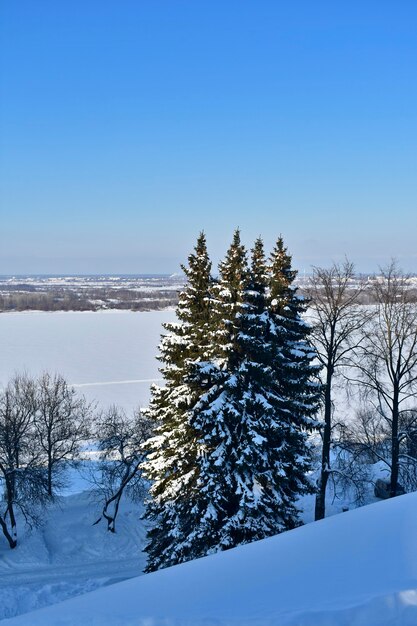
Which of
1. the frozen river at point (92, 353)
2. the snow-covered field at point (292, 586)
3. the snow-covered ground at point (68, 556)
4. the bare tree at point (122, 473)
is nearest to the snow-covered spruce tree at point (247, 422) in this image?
the snow-covered field at point (292, 586)

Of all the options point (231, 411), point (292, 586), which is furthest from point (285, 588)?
point (231, 411)

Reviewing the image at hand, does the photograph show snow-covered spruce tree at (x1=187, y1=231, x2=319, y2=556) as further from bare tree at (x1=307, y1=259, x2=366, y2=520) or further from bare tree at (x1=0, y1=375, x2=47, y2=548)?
bare tree at (x1=0, y1=375, x2=47, y2=548)

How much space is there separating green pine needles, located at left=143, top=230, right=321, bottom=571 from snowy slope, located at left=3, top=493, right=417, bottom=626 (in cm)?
569

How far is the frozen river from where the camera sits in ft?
143

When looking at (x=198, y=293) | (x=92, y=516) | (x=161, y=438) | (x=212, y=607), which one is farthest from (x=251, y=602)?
(x=92, y=516)

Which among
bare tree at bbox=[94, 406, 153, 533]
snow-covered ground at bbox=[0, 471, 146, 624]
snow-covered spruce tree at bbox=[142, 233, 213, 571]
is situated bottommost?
snow-covered ground at bbox=[0, 471, 146, 624]

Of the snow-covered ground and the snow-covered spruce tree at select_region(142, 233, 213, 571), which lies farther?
the snow-covered ground

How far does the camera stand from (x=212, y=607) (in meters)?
5.09

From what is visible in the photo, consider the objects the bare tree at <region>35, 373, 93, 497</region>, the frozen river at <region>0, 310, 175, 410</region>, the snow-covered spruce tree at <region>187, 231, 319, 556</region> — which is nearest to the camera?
the snow-covered spruce tree at <region>187, 231, 319, 556</region>

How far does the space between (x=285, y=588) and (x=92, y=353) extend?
5467cm

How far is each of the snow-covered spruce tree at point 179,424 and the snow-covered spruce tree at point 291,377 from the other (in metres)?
2.07

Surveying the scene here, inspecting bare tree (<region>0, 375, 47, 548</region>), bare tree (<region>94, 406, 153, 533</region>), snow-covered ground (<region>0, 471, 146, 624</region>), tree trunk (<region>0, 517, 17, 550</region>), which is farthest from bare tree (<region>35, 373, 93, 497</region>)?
tree trunk (<region>0, 517, 17, 550</region>)

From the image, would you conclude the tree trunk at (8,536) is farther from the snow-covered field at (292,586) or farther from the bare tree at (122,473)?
the snow-covered field at (292,586)

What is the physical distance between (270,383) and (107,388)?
3219cm
